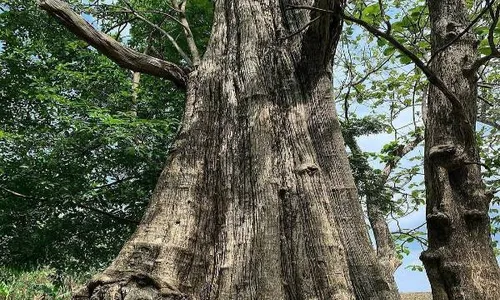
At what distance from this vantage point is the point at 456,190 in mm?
2697

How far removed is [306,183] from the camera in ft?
6.61

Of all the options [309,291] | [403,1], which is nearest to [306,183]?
[309,291]

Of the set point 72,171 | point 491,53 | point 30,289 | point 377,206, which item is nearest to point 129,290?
point 491,53

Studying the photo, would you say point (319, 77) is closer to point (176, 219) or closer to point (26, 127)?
point (176, 219)

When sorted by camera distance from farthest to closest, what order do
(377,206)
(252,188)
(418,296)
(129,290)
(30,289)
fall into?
1. (418,296)
2. (30,289)
3. (377,206)
4. (252,188)
5. (129,290)

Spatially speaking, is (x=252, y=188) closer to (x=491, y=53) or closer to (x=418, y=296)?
(x=491, y=53)

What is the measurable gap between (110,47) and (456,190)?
2.10 meters

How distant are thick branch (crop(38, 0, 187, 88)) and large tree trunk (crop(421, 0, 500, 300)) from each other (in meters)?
1.54

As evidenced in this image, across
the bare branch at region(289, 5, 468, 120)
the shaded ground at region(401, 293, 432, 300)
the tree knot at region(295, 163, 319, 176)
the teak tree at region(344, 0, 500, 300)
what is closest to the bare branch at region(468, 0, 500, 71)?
the teak tree at region(344, 0, 500, 300)

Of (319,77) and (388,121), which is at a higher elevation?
(388,121)

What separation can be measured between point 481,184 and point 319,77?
115 cm

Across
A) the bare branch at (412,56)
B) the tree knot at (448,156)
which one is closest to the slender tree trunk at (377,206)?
the tree knot at (448,156)

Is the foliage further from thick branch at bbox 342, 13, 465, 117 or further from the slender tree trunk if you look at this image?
thick branch at bbox 342, 13, 465, 117

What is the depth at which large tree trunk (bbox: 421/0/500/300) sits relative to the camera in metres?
2.42
